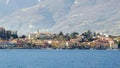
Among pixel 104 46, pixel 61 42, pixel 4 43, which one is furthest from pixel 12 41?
pixel 104 46

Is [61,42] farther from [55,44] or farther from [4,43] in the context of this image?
[4,43]

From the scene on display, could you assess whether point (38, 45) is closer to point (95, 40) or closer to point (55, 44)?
point (55, 44)

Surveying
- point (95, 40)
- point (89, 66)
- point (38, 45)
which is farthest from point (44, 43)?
point (89, 66)

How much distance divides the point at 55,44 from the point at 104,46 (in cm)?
1525

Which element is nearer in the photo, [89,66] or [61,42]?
[89,66]

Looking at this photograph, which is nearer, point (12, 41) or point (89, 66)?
point (89, 66)

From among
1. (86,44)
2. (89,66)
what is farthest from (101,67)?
(86,44)

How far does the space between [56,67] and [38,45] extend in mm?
111174

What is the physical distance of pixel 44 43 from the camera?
194125 mm

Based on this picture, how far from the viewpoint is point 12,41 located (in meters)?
191

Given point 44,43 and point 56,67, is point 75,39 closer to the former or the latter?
point 44,43

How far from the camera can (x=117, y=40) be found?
192 metres

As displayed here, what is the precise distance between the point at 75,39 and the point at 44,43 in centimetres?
1051

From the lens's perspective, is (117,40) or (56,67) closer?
(56,67)
